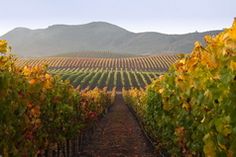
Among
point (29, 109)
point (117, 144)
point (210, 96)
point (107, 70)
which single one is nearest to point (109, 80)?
point (107, 70)

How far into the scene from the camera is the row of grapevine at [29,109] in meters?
7.29

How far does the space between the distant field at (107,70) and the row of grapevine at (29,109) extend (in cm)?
4827

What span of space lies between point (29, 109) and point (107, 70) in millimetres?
87785

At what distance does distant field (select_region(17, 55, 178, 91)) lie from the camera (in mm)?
72500

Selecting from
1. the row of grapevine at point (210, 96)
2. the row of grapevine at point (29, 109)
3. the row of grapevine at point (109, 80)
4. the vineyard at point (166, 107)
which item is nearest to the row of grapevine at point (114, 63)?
the row of grapevine at point (109, 80)

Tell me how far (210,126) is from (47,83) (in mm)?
6712

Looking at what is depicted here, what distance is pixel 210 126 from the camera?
475cm

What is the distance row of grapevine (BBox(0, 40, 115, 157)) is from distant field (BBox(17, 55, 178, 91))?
48274 millimetres

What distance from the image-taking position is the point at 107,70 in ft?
318

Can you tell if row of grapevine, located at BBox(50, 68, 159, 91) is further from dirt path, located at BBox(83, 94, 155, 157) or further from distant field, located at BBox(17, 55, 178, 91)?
dirt path, located at BBox(83, 94, 155, 157)

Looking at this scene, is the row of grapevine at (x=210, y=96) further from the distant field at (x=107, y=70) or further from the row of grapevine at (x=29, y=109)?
the distant field at (x=107, y=70)

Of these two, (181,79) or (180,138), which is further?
(180,138)

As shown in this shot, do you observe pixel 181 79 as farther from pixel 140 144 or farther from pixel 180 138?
pixel 140 144

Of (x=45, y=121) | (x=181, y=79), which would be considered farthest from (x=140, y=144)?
(x=181, y=79)
